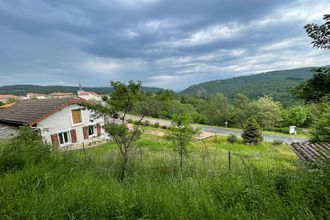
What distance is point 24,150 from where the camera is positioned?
4164 mm

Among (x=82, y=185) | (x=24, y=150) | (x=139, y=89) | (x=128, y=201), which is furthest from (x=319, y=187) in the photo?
(x=139, y=89)

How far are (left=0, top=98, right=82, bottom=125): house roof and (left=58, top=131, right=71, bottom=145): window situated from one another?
2.46m

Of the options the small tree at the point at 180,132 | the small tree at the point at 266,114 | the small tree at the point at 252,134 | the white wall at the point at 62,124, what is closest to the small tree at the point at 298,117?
the small tree at the point at 266,114

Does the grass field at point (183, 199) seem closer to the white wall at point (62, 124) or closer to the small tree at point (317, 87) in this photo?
the small tree at point (317, 87)

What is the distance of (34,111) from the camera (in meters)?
18.1

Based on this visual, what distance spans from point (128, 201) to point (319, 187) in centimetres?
200

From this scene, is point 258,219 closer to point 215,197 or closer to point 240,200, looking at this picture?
point 240,200

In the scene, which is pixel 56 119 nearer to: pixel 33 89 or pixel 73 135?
pixel 73 135

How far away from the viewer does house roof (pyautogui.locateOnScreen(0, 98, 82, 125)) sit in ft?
55.3

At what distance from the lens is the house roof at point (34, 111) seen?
16859 mm

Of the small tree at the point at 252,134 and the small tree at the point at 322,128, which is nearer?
the small tree at the point at 322,128

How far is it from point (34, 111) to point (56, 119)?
6.29ft

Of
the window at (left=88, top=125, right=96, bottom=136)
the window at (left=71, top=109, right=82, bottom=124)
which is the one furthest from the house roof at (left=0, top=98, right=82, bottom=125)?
the window at (left=88, top=125, right=96, bottom=136)

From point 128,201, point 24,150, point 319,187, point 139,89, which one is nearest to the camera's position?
point 319,187
